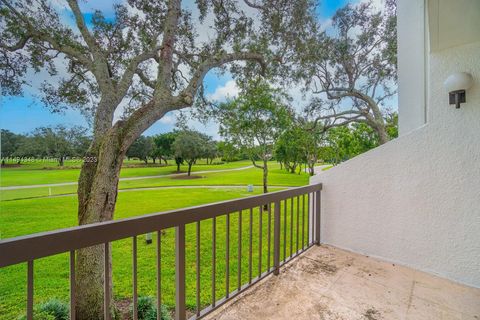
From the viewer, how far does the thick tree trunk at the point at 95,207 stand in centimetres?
326

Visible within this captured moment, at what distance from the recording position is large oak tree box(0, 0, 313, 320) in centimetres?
331

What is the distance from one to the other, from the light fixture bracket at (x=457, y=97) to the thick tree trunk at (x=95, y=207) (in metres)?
4.02

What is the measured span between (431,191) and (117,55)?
5396mm

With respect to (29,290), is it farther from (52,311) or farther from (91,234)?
(52,311)

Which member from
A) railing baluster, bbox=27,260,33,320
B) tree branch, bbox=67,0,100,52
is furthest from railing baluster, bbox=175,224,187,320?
tree branch, bbox=67,0,100,52

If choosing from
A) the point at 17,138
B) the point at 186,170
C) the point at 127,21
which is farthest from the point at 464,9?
→ the point at 186,170

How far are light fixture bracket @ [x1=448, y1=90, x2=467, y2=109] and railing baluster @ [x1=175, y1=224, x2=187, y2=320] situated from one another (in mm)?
3018

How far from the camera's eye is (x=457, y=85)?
8.04 ft

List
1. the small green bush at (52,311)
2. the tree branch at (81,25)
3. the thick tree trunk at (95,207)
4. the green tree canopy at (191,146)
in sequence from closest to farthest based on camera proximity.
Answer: the small green bush at (52,311) < the thick tree trunk at (95,207) < the tree branch at (81,25) < the green tree canopy at (191,146)

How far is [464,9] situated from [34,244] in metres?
3.49

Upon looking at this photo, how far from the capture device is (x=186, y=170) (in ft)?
47.7

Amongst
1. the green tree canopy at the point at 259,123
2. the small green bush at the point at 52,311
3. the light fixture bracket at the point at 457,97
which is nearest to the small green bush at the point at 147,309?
the small green bush at the point at 52,311

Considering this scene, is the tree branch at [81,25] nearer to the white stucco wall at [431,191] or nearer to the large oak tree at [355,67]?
the white stucco wall at [431,191]

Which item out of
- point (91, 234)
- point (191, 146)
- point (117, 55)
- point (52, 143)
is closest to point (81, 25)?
point (117, 55)
